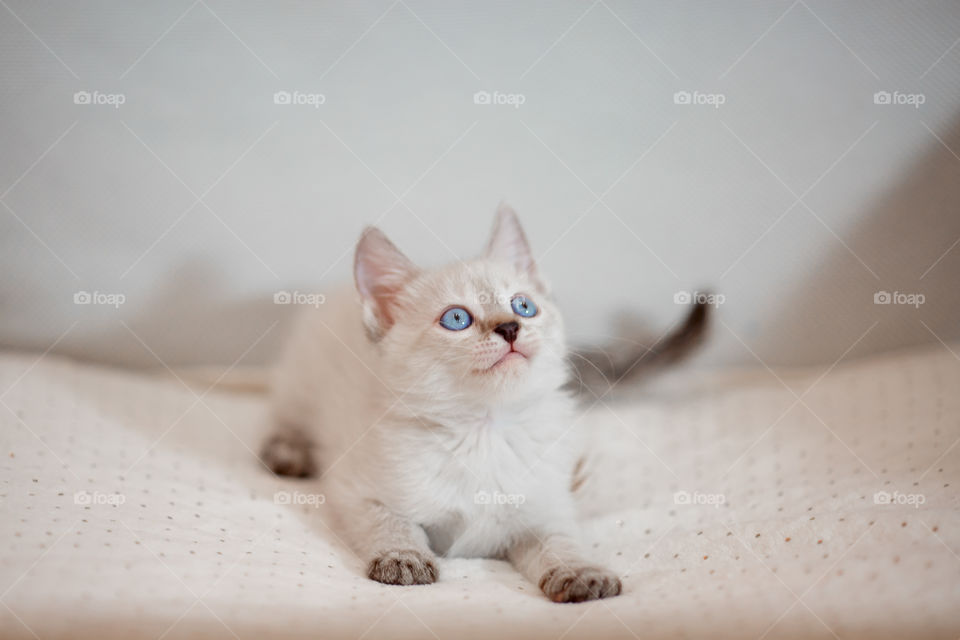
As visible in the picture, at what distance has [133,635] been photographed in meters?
1.03

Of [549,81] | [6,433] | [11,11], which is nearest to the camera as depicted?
[6,433]

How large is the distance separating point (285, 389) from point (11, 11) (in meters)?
1.47

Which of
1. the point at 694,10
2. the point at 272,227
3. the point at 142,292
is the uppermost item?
the point at 694,10

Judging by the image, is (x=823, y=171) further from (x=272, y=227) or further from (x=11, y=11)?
(x=11, y=11)

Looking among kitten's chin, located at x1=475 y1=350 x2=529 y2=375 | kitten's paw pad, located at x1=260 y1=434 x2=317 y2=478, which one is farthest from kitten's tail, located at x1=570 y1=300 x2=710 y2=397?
kitten's paw pad, located at x1=260 y1=434 x2=317 y2=478

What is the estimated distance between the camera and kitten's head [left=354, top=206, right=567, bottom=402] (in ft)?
4.87

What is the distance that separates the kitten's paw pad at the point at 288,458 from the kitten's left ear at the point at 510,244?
2.87 ft

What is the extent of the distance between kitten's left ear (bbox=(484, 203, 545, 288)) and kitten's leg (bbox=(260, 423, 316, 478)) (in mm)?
877

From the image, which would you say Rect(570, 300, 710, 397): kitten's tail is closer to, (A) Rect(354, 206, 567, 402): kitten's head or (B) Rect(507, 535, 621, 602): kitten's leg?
(A) Rect(354, 206, 567, 402): kitten's head

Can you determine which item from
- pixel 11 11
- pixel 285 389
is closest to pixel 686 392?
pixel 285 389

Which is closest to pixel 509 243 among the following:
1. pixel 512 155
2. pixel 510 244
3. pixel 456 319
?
pixel 510 244

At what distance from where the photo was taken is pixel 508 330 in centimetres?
147

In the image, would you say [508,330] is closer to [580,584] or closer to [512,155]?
[580,584]

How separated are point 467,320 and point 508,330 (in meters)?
0.14
